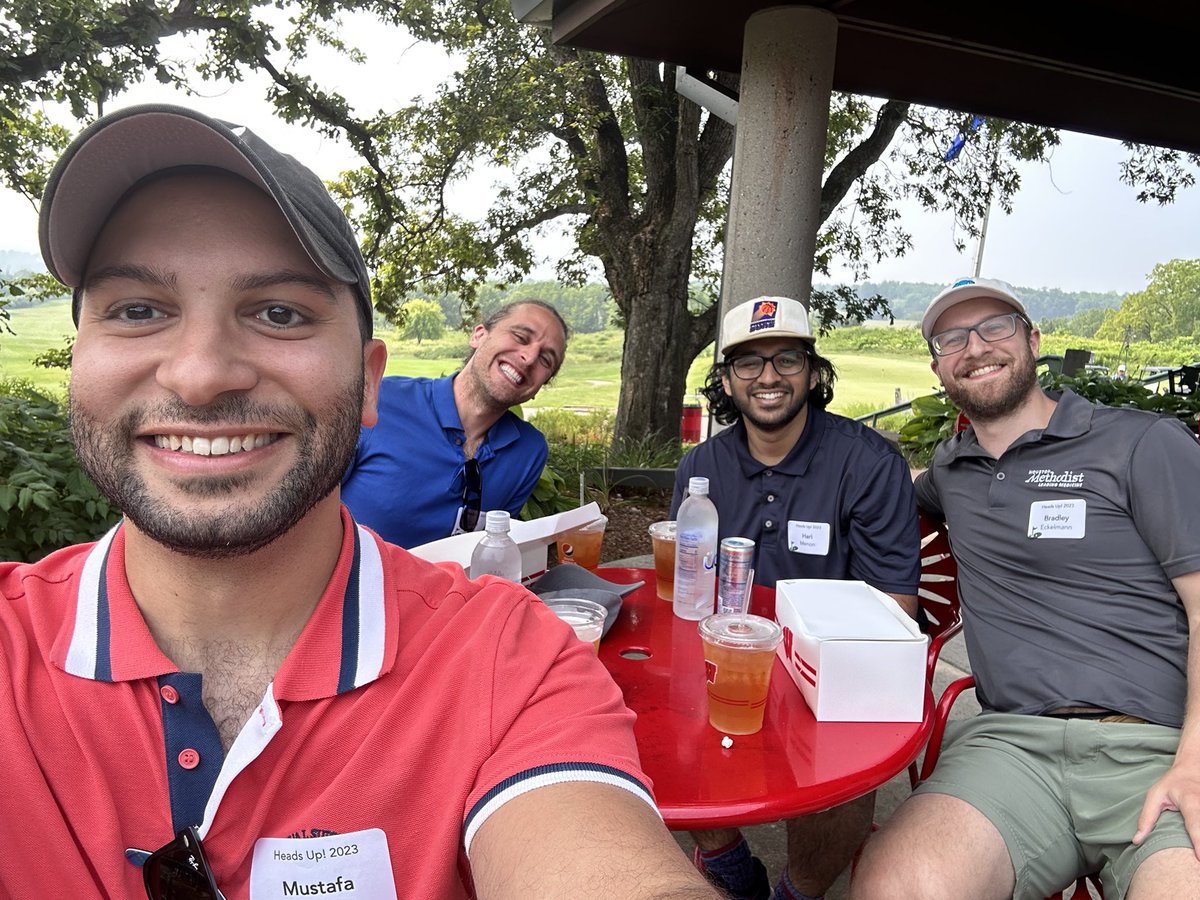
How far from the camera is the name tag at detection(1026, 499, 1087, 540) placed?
2211mm

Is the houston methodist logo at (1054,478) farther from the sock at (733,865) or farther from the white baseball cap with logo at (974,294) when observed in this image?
the sock at (733,865)

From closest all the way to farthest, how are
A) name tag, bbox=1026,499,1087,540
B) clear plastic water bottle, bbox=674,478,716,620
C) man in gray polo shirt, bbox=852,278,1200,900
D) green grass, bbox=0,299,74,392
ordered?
man in gray polo shirt, bbox=852,278,1200,900 → clear plastic water bottle, bbox=674,478,716,620 → name tag, bbox=1026,499,1087,540 → green grass, bbox=0,299,74,392

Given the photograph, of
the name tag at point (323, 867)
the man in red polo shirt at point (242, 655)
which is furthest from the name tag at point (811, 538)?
the name tag at point (323, 867)

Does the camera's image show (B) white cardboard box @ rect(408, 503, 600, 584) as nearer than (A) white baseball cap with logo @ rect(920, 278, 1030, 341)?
Yes

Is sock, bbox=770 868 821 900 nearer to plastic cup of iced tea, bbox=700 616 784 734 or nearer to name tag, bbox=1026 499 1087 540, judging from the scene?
plastic cup of iced tea, bbox=700 616 784 734

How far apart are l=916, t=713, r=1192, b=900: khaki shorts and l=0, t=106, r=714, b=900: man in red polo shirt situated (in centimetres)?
131

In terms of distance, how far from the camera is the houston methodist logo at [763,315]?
2709mm

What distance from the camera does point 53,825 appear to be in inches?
35.6

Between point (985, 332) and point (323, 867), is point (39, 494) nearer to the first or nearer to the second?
point (323, 867)

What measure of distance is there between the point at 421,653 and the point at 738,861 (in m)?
1.67

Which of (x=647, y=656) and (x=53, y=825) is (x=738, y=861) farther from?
(x=53, y=825)

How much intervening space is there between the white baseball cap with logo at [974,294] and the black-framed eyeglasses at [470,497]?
1692 millimetres

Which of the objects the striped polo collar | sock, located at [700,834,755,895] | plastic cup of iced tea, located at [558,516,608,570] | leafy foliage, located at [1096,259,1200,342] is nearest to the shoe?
sock, located at [700,834,755,895]

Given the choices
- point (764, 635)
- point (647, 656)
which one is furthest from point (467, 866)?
point (647, 656)
